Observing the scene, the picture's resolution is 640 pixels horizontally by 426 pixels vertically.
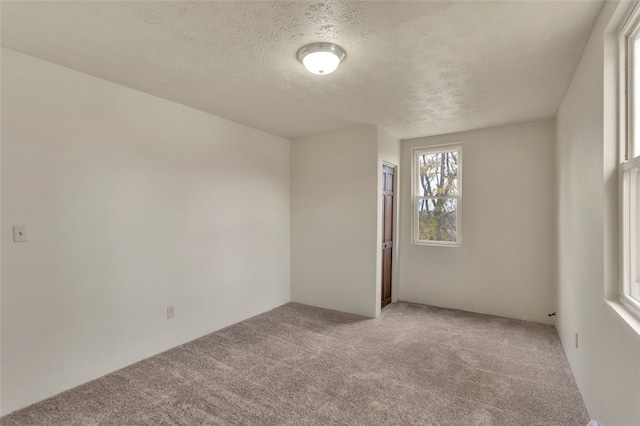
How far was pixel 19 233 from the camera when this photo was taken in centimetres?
214

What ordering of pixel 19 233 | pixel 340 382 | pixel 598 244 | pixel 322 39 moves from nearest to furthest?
pixel 598 244 → pixel 322 39 → pixel 19 233 → pixel 340 382

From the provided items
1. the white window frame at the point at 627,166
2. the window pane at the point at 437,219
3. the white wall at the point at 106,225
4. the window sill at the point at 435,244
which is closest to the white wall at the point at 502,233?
the window sill at the point at 435,244

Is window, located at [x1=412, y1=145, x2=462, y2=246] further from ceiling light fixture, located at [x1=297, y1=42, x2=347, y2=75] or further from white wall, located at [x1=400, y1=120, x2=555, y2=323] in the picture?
ceiling light fixture, located at [x1=297, y1=42, x2=347, y2=75]

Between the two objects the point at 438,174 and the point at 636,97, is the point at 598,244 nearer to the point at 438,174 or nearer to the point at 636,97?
the point at 636,97

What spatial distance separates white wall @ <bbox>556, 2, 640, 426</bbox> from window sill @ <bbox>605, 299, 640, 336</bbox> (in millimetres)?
22

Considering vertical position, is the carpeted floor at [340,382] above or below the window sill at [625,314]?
below

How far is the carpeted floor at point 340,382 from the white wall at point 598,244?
0.42 meters

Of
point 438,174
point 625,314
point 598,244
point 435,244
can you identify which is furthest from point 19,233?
point 438,174

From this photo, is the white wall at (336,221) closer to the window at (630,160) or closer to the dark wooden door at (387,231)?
the dark wooden door at (387,231)

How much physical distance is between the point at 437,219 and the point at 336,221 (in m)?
1.45

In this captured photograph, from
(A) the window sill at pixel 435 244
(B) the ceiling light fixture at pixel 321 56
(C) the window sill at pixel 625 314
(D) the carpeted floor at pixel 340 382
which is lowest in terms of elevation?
(D) the carpeted floor at pixel 340 382

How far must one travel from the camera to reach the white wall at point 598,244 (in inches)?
57.4

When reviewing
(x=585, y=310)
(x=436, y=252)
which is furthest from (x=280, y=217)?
(x=585, y=310)

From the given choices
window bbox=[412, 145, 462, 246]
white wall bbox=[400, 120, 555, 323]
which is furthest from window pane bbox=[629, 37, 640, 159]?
window bbox=[412, 145, 462, 246]
